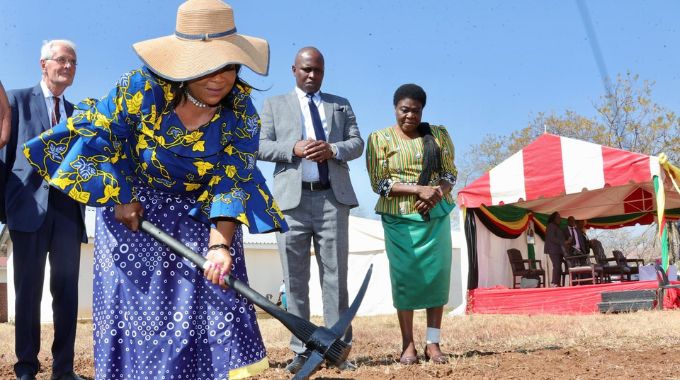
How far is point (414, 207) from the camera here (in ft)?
14.7

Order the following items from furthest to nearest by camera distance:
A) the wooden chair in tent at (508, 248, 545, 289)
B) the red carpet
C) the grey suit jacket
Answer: the wooden chair in tent at (508, 248, 545, 289) → the red carpet → the grey suit jacket

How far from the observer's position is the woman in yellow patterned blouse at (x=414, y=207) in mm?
4445

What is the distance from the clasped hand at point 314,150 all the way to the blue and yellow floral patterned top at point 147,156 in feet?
5.17

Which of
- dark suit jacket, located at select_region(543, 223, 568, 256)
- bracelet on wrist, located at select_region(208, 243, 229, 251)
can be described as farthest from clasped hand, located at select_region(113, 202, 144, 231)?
dark suit jacket, located at select_region(543, 223, 568, 256)

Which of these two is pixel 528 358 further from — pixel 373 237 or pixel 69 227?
pixel 373 237

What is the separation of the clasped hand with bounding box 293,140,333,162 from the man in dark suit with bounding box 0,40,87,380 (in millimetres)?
1315

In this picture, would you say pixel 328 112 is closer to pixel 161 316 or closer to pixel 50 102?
pixel 50 102

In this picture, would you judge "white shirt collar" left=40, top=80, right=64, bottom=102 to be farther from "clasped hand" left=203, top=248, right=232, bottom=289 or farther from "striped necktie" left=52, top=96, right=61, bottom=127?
"clasped hand" left=203, top=248, right=232, bottom=289

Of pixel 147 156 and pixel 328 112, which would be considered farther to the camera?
pixel 328 112

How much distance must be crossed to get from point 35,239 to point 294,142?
5.26ft

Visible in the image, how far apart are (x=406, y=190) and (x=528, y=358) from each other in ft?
4.14

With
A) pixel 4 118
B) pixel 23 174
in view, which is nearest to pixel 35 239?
pixel 23 174

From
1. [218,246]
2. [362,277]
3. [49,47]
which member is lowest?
[362,277]

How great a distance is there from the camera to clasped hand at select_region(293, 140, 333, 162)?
431cm
